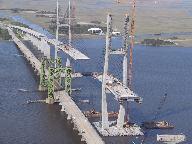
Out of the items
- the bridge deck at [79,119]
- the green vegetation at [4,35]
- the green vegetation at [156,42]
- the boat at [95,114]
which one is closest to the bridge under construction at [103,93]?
the bridge deck at [79,119]

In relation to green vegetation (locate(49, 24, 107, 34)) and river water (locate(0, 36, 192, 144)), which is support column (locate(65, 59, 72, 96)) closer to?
river water (locate(0, 36, 192, 144))

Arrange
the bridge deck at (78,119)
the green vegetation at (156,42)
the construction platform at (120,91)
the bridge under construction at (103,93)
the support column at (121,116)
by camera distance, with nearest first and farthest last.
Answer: the bridge deck at (78,119) → the construction platform at (120,91) → the bridge under construction at (103,93) → the support column at (121,116) → the green vegetation at (156,42)

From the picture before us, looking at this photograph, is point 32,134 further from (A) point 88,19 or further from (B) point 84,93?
(A) point 88,19

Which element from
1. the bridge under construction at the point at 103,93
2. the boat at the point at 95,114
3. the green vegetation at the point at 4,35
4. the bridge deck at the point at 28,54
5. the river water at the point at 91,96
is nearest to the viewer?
the bridge under construction at the point at 103,93

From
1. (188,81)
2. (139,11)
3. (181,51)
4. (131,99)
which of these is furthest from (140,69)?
(139,11)

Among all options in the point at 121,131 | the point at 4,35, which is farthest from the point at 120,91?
the point at 4,35

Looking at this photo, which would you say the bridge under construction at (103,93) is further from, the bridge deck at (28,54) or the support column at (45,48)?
the support column at (45,48)

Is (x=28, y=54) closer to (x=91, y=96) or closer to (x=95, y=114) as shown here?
(x=91, y=96)

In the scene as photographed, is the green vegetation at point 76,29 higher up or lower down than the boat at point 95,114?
higher up
